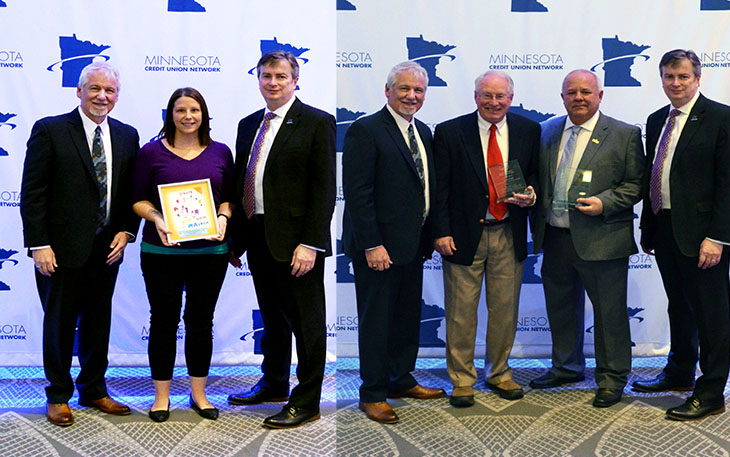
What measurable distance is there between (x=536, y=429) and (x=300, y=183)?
1.53 metres

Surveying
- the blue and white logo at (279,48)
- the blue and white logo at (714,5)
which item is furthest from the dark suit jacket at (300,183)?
the blue and white logo at (714,5)

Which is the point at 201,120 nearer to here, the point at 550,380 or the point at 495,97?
the point at 495,97

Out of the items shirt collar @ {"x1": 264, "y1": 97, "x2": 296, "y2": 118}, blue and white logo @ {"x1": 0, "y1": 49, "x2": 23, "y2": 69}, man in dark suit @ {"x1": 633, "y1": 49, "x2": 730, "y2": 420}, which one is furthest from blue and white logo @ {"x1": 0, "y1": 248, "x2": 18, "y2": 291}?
man in dark suit @ {"x1": 633, "y1": 49, "x2": 730, "y2": 420}

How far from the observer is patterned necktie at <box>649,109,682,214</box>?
3.44 metres

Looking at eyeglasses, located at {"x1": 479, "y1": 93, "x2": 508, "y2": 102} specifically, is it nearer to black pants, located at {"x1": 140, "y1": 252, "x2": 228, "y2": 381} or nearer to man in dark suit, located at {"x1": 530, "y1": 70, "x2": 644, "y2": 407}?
man in dark suit, located at {"x1": 530, "y1": 70, "x2": 644, "y2": 407}

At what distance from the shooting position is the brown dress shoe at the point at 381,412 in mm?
3348

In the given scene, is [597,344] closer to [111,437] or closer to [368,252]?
[368,252]

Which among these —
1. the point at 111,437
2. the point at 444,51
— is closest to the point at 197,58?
the point at 444,51

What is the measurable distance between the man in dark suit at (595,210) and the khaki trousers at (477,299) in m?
0.25

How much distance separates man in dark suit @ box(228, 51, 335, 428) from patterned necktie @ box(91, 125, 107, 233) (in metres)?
0.60

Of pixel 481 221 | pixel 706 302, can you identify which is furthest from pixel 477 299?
pixel 706 302

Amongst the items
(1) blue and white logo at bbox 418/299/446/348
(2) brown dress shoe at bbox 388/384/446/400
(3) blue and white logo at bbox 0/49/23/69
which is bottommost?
(2) brown dress shoe at bbox 388/384/446/400

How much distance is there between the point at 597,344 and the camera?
365cm

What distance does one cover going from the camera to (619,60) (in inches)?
165
